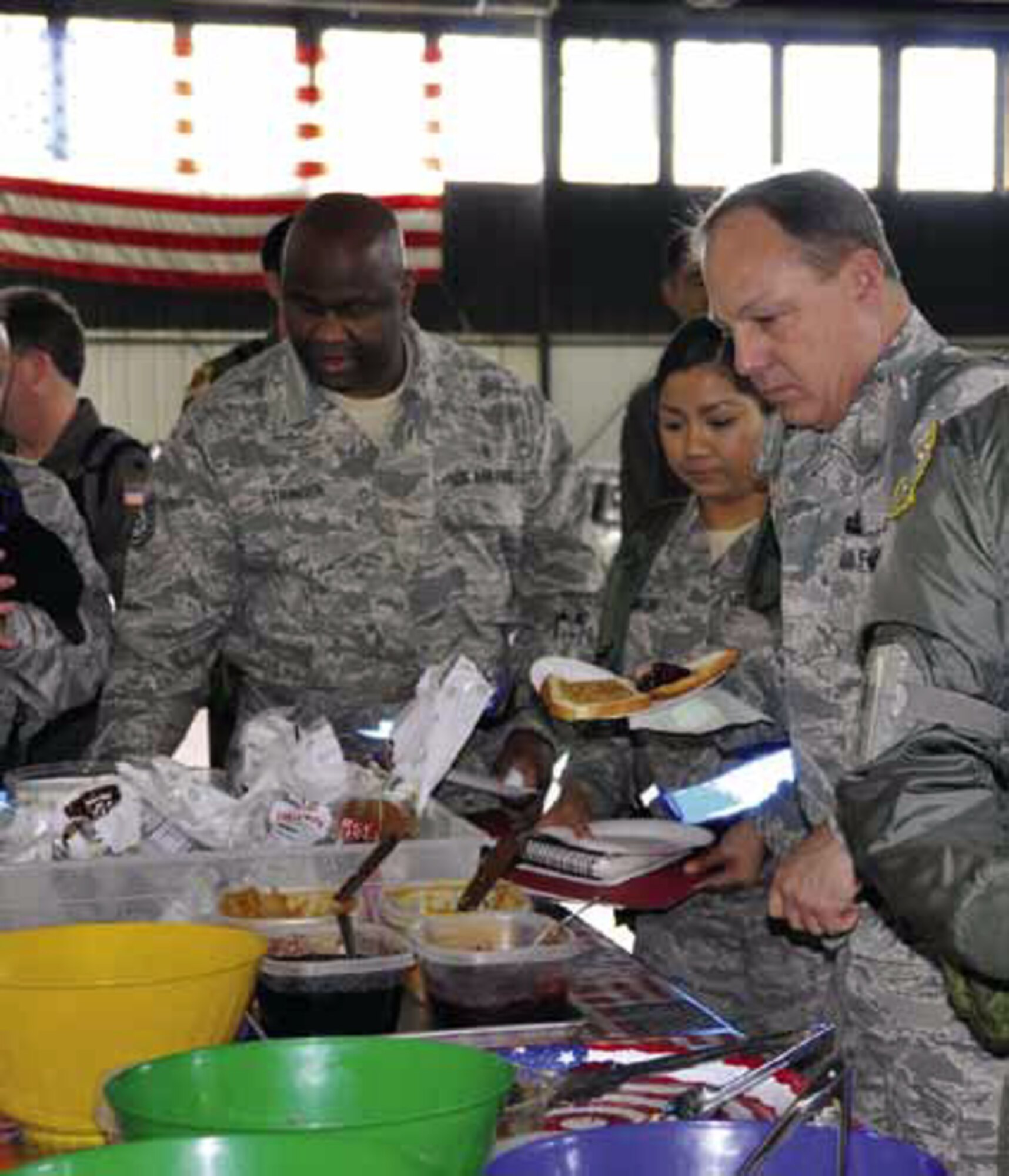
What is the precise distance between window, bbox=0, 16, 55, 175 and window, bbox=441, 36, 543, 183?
232 centimetres

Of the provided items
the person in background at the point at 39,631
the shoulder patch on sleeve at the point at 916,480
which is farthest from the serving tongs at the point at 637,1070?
the person in background at the point at 39,631

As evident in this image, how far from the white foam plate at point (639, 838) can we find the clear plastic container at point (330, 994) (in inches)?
25.0

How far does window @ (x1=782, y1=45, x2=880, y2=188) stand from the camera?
12.8m

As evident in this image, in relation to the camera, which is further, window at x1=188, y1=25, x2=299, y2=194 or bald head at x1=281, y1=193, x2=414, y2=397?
window at x1=188, y1=25, x2=299, y2=194

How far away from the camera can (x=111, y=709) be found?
2709mm

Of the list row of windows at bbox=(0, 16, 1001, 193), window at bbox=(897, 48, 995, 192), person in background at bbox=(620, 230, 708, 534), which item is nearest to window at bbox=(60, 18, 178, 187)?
row of windows at bbox=(0, 16, 1001, 193)

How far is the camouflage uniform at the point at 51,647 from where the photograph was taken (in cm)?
263

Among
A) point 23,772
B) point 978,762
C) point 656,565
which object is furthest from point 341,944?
point 656,565

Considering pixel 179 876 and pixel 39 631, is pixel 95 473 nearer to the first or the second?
pixel 39 631

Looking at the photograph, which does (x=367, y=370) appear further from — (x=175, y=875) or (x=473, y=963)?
(x=473, y=963)

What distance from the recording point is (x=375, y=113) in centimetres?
1136

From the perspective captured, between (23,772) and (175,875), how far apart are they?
0.39m

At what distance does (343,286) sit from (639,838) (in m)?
0.87

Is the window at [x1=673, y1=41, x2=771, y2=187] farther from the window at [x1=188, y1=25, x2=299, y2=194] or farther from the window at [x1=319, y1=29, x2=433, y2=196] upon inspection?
the window at [x1=188, y1=25, x2=299, y2=194]
